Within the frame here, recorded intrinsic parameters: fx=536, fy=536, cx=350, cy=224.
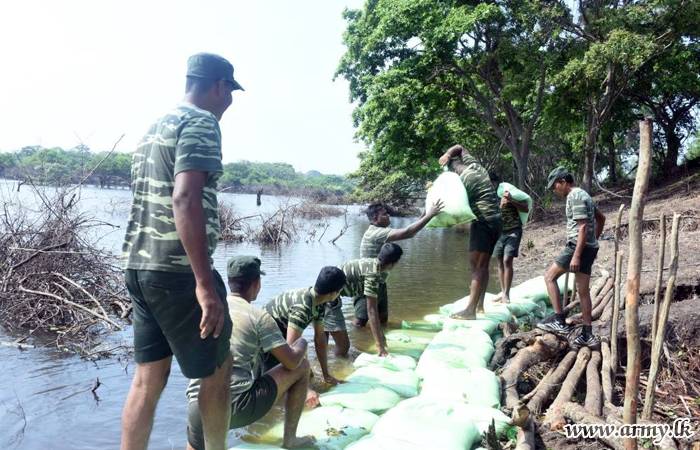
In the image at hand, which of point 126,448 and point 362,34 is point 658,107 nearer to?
point 362,34

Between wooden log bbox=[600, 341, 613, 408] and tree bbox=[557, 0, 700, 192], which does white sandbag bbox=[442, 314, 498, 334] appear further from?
tree bbox=[557, 0, 700, 192]

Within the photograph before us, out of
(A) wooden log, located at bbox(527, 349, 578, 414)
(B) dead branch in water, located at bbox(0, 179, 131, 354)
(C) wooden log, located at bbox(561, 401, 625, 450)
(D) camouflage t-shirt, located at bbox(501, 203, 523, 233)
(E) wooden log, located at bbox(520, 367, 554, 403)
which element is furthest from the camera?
(D) camouflage t-shirt, located at bbox(501, 203, 523, 233)

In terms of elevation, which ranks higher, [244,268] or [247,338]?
[244,268]

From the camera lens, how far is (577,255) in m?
4.18

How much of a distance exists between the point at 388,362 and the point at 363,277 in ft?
2.78

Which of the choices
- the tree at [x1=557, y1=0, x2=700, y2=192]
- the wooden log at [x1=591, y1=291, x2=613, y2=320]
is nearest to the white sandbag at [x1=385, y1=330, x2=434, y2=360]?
the wooden log at [x1=591, y1=291, x2=613, y2=320]

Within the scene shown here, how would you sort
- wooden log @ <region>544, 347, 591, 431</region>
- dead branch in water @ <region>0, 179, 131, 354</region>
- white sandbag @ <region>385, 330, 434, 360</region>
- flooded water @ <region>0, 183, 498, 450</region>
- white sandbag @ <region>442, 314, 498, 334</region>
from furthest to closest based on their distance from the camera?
dead branch in water @ <region>0, 179, 131, 354</region> → white sandbag @ <region>442, 314, 498, 334</region> → white sandbag @ <region>385, 330, 434, 360</region> → flooded water @ <region>0, 183, 498, 450</region> → wooden log @ <region>544, 347, 591, 431</region>

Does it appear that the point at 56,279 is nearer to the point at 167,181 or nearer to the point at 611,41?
the point at 167,181

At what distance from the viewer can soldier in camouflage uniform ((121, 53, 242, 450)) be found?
1918 mm

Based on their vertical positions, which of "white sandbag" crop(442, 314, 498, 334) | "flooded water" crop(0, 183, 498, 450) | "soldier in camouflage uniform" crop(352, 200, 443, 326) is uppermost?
"soldier in camouflage uniform" crop(352, 200, 443, 326)

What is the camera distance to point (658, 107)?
62.3 ft

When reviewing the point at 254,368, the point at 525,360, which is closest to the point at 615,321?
the point at 525,360

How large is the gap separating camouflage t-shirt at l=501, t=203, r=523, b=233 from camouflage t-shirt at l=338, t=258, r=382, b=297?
6.84ft

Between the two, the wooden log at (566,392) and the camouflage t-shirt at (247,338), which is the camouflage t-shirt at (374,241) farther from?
the camouflage t-shirt at (247,338)
